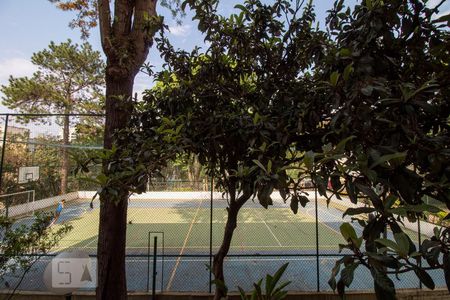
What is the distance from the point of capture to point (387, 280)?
0.84 metres

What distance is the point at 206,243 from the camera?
1114 centimetres

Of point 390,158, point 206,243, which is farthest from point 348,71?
point 206,243

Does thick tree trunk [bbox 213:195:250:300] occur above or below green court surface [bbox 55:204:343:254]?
above

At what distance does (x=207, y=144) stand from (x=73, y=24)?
428 centimetres

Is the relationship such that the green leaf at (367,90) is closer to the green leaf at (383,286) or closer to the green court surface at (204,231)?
the green leaf at (383,286)

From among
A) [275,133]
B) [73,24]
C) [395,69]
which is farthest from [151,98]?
[73,24]

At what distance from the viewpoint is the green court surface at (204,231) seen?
10.4 meters

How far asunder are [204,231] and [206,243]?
2143 millimetres

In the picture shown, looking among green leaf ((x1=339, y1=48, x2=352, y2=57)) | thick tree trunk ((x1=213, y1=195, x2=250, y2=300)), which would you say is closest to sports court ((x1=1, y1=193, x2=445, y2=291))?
thick tree trunk ((x1=213, y1=195, x2=250, y2=300))

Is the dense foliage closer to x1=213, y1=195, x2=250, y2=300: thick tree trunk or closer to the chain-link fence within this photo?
x1=213, y1=195, x2=250, y2=300: thick tree trunk

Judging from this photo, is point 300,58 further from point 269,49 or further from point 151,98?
point 151,98

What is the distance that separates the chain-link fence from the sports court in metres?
0.03

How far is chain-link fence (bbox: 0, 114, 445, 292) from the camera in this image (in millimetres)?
6578

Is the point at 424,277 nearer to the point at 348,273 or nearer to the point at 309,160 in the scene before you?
the point at 348,273
